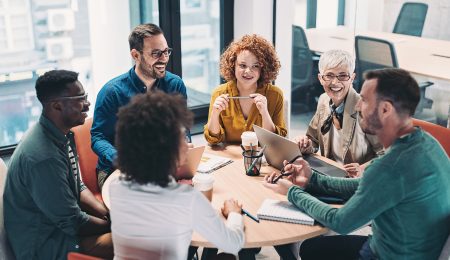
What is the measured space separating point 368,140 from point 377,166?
3.18ft

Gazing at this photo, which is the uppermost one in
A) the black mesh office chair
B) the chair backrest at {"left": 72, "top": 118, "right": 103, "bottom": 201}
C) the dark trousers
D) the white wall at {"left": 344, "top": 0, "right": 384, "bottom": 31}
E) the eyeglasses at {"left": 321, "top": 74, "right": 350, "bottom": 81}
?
the white wall at {"left": 344, "top": 0, "right": 384, "bottom": 31}

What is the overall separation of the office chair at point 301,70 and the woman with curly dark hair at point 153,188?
385cm

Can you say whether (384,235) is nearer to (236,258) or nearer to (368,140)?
(236,258)

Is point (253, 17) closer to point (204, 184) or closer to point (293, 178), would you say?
point (293, 178)

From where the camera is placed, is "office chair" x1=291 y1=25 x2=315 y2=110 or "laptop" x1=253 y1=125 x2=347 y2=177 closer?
"laptop" x1=253 y1=125 x2=347 y2=177

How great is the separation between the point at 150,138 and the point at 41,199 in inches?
27.9

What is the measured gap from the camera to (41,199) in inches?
80.8

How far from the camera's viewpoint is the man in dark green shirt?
6.77 feet

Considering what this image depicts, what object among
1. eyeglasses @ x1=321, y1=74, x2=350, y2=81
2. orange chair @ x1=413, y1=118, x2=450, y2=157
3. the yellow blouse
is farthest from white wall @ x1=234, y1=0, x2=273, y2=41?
orange chair @ x1=413, y1=118, x2=450, y2=157

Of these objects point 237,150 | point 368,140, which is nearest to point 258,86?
point 237,150

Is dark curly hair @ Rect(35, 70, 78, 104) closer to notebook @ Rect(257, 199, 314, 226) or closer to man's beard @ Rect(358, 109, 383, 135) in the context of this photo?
notebook @ Rect(257, 199, 314, 226)

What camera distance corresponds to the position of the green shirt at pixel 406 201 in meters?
1.78

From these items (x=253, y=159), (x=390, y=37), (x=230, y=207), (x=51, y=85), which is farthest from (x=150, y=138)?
(x=390, y=37)

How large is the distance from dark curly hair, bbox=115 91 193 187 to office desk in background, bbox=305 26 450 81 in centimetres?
345
